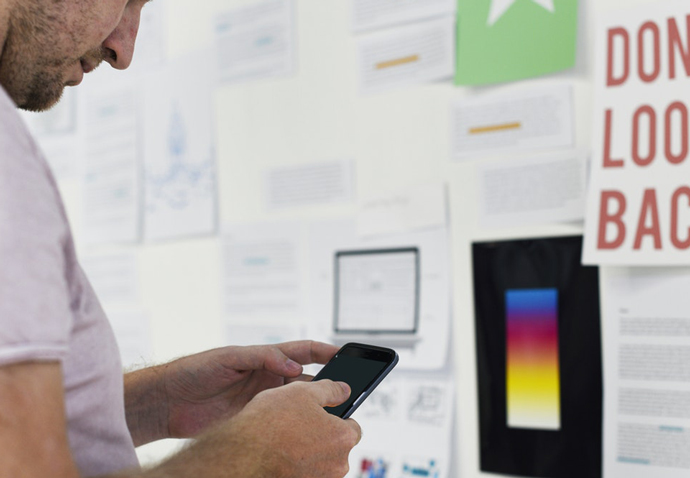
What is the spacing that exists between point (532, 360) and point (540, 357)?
0.01m

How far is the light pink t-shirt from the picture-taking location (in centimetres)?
41

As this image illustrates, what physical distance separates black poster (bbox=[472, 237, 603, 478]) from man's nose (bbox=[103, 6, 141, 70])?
1.61ft

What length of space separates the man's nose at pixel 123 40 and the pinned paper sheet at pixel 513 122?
17.5 inches

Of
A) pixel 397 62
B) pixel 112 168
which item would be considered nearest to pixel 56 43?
pixel 397 62

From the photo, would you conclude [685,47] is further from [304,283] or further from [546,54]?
[304,283]

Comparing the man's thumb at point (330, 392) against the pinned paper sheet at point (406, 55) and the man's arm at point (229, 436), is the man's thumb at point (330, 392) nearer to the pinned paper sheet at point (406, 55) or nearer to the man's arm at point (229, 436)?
the man's arm at point (229, 436)

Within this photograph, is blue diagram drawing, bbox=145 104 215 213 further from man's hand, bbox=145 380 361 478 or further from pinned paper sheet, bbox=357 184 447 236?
man's hand, bbox=145 380 361 478

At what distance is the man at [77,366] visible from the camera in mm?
415

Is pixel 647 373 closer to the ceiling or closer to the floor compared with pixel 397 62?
closer to the floor

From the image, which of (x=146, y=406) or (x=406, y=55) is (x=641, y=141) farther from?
(x=146, y=406)

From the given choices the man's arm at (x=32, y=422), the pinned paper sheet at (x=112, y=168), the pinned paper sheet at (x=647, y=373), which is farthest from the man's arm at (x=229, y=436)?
the pinned paper sheet at (x=112, y=168)

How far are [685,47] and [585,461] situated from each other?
484 mm

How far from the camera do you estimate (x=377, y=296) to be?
0.98 m

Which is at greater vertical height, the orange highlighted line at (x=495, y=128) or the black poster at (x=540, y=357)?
the orange highlighted line at (x=495, y=128)
